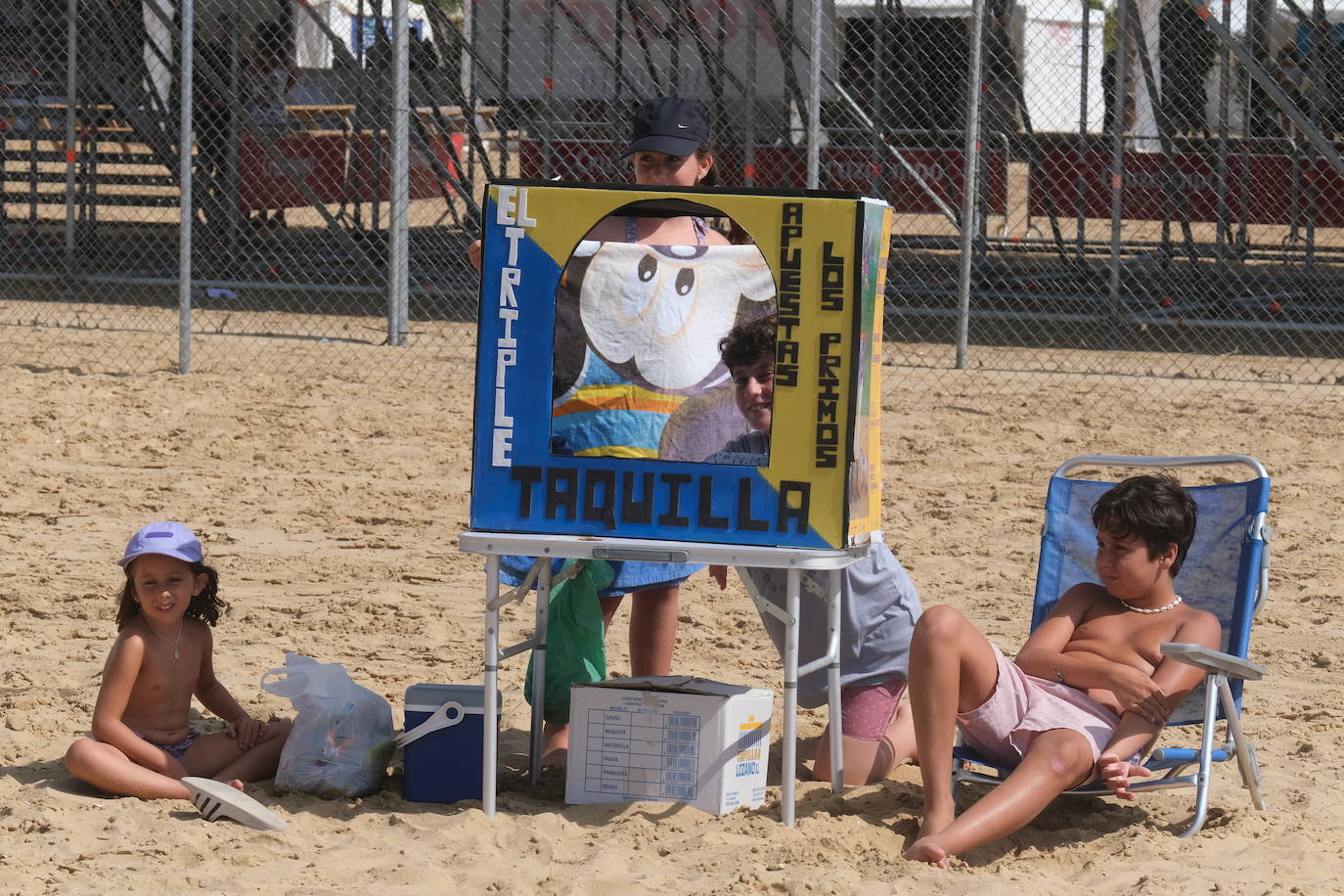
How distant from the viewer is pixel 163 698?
4.09 meters

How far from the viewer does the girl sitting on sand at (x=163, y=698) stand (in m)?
3.91

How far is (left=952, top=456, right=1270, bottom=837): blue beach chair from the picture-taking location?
3689 mm

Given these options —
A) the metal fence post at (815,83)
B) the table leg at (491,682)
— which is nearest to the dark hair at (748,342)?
the table leg at (491,682)

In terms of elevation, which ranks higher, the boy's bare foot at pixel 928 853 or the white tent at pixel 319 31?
the white tent at pixel 319 31

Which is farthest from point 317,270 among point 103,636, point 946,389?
point 103,636

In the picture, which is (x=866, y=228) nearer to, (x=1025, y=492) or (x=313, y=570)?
(x=313, y=570)

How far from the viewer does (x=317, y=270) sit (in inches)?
558

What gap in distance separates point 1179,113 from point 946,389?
6.90m

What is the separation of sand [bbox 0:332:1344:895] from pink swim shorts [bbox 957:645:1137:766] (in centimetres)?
22

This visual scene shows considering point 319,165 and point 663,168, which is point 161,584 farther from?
point 319,165

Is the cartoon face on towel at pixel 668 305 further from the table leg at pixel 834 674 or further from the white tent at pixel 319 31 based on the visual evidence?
the white tent at pixel 319 31

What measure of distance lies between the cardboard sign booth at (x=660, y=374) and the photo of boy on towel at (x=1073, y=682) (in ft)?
1.53

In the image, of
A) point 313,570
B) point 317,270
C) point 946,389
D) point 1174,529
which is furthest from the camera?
point 317,270

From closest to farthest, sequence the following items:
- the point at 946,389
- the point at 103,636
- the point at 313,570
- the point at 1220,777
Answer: the point at 1220,777
the point at 103,636
the point at 313,570
the point at 946,389
